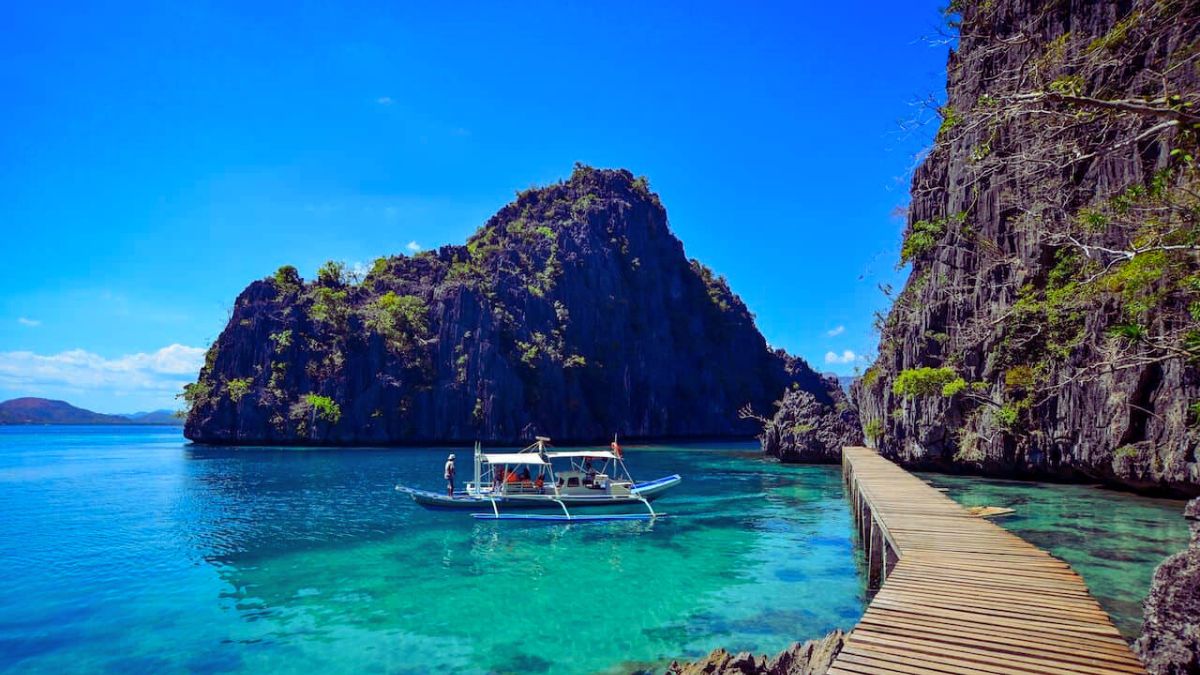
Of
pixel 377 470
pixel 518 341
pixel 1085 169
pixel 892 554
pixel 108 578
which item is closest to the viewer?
pixel 892 554

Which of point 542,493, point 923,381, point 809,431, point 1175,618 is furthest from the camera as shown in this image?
point 809,431

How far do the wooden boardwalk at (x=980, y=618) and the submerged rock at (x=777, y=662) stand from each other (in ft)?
4.60

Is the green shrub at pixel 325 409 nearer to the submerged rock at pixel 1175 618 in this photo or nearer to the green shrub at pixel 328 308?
the green shrub at pixel 328 308

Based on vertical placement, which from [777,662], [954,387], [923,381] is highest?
[923,381]

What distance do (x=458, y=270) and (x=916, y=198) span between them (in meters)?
69.7

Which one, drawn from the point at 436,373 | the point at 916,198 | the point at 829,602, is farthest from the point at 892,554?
the point at 436,373

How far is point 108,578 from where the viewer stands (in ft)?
59.8

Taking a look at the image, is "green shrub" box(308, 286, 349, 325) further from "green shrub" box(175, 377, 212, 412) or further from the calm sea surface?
the calm sea surface

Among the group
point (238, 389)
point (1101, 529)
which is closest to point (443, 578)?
point (1101, 529)

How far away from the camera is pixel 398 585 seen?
16938mm

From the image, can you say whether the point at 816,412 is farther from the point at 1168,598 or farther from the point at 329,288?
the point at 329,288

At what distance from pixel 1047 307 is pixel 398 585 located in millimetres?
27984

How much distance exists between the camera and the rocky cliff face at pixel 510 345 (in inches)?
3248

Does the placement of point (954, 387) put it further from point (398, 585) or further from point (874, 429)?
point (398, 585)
